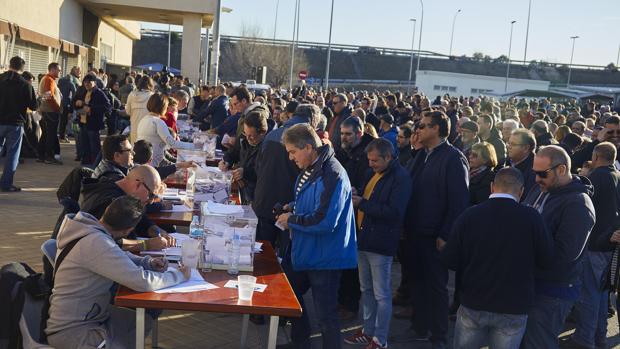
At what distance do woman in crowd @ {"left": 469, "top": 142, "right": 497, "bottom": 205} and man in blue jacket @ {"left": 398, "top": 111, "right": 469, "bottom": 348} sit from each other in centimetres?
99

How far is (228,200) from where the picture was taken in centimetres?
545

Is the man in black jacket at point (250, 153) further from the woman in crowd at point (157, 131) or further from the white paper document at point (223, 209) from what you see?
the white paper document at point (223, 209)

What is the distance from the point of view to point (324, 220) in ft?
13.2

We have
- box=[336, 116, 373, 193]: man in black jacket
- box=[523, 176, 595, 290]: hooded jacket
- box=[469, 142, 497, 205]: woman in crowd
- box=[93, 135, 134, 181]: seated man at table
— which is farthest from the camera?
box=[336, 116, 373, 193]: man in black jacket

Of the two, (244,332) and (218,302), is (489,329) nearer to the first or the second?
(218,302)

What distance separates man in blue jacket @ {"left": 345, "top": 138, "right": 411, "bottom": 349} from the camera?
4713 mm

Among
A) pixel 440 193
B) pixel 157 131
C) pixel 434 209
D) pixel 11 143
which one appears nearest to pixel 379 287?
pixel 434 209

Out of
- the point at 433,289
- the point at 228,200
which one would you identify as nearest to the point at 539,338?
the point at 433,289

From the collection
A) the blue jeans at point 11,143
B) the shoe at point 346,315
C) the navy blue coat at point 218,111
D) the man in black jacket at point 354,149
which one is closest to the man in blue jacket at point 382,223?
the shoe at point 346,315

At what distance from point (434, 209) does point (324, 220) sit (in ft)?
4.06

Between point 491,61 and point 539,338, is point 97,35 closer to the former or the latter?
point 539,338

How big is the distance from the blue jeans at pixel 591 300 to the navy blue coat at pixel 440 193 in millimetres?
1499

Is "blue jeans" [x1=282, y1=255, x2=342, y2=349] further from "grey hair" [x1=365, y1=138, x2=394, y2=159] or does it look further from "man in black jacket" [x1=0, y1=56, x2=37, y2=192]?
"man in black jacket" [x1=0, y1=56, x2=37, y2=192]

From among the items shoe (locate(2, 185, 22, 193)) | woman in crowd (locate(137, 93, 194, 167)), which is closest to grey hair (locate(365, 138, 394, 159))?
woman in crowd (locate(137, 93, 194, 167))
